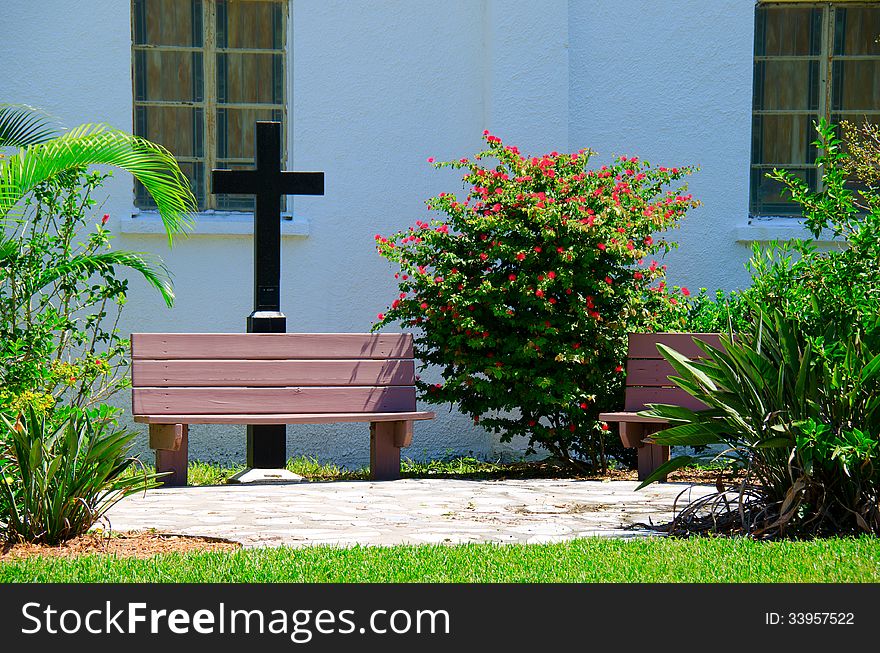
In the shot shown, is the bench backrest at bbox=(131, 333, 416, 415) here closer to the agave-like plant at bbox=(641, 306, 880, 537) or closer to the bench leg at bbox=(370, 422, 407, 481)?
the bench leg at bbox=(370, 422, 407, 481)

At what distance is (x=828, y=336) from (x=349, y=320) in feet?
16.3

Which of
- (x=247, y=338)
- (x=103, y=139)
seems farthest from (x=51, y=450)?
(x=247, y=338)

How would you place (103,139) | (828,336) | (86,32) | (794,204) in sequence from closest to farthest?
1. (828,336)
2. (103,139)
3. (86,32)
4. (794,204)

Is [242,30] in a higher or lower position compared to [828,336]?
higher

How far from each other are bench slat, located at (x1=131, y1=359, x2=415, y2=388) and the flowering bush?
448 millimetres

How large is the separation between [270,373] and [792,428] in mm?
3870

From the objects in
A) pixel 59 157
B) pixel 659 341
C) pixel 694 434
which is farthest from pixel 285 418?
pixel 694 434

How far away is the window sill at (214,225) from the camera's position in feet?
31.6

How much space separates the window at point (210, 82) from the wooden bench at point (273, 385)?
2.29 metres

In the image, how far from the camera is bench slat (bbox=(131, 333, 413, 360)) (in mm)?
8047

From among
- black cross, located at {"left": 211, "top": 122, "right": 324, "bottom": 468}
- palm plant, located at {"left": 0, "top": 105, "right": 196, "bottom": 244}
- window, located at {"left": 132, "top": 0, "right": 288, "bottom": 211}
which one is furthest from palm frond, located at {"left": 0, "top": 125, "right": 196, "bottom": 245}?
window, located at {"left": 132, "top": 0, "right": 288, "bottom": 211}

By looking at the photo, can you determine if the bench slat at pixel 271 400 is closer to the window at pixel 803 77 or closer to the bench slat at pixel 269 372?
the bench slat at pixel 269 372

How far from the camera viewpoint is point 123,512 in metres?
6.30
